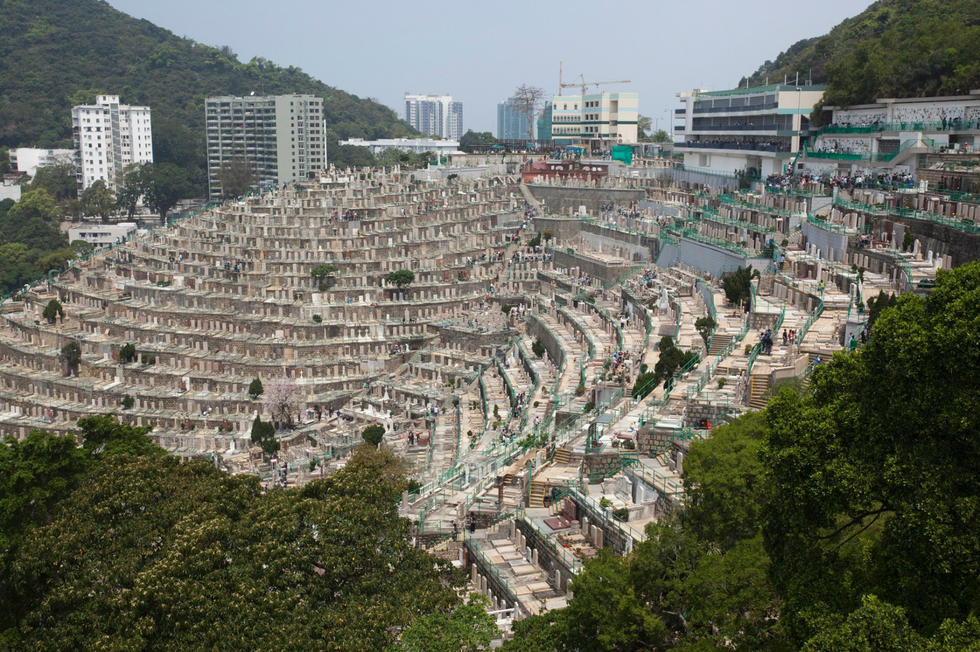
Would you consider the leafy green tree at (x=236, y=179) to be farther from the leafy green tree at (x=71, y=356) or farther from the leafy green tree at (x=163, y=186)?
the leafy green tree at (x=71, y=356)

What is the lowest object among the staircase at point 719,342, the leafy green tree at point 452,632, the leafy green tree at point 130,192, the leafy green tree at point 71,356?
the leafy green tree at point 71,356

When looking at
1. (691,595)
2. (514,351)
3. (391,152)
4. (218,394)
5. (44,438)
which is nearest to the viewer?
(691,595)

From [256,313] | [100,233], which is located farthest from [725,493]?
[100,233]

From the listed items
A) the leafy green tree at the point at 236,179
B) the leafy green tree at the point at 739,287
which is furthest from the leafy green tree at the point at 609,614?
the leafy green tree at the point at 236,179

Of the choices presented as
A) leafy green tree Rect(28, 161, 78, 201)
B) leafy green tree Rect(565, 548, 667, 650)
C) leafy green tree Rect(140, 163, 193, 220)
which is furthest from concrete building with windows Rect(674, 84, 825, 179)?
leafy green tree Rect(28, 161, 78, 201)

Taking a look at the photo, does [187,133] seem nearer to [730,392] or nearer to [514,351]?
[514,351]

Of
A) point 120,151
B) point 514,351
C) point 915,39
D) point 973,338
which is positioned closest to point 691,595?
point 973,338

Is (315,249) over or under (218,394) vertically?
over

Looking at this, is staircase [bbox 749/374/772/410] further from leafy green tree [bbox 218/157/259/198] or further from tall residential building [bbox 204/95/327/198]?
tall residential building [bbox 204/95/327/198]
